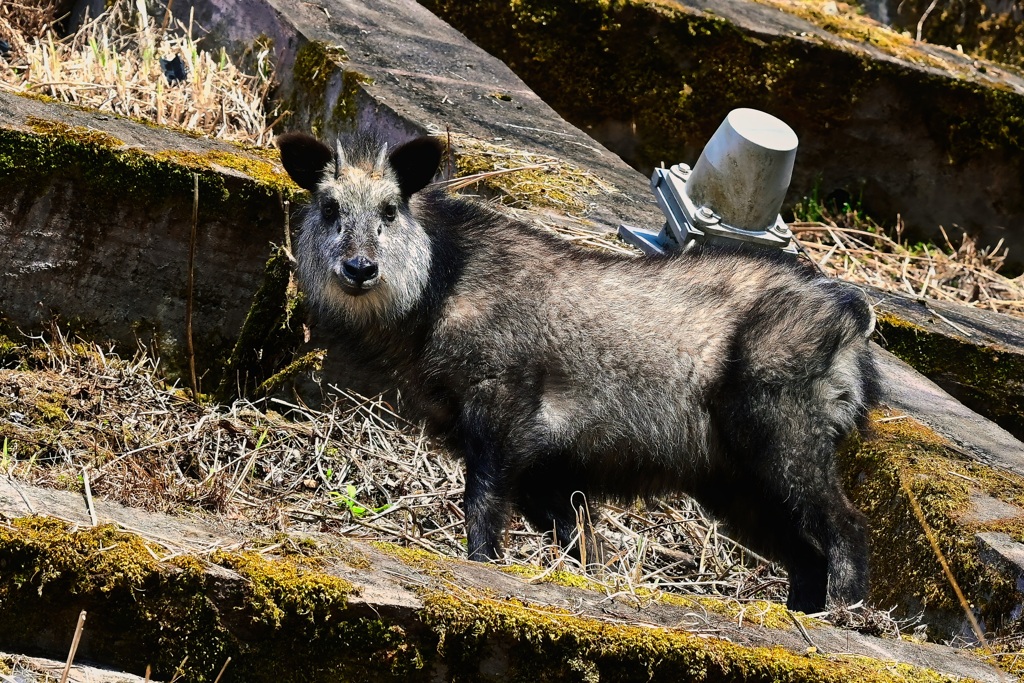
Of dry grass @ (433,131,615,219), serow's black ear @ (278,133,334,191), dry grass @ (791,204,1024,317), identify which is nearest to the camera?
serow's black ear @ (278,133,334,191)

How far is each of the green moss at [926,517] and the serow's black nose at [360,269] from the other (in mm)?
2295

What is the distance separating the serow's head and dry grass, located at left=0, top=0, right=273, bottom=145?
2085 mm

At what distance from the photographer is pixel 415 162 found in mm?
5301

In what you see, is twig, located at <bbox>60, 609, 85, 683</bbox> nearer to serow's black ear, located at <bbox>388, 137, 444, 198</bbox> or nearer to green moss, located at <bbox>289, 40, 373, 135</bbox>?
serow's black ear, located at <bbox>388, 137, 444, 198</bbox>

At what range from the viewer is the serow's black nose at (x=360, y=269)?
501cm

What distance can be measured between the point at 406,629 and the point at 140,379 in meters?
3.66

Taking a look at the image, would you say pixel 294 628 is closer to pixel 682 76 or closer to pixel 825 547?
pixel 825 547

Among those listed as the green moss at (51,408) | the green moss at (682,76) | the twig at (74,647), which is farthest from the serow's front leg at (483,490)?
the green moss at (682,76)

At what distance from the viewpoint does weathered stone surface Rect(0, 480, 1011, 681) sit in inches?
116

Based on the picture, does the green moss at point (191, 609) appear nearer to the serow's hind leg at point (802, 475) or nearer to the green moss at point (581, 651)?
the green moss at point (581, 651)

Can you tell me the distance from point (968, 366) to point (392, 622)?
4.68 metres

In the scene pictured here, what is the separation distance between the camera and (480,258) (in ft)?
17.5

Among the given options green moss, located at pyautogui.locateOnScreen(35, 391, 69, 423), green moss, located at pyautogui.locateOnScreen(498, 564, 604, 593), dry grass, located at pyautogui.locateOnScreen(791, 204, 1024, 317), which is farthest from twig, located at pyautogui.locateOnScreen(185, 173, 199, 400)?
dry grass, located at pyautogui.locateOnScreen(791, 204, 1024, 317)

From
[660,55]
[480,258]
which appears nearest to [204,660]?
[480,258]
